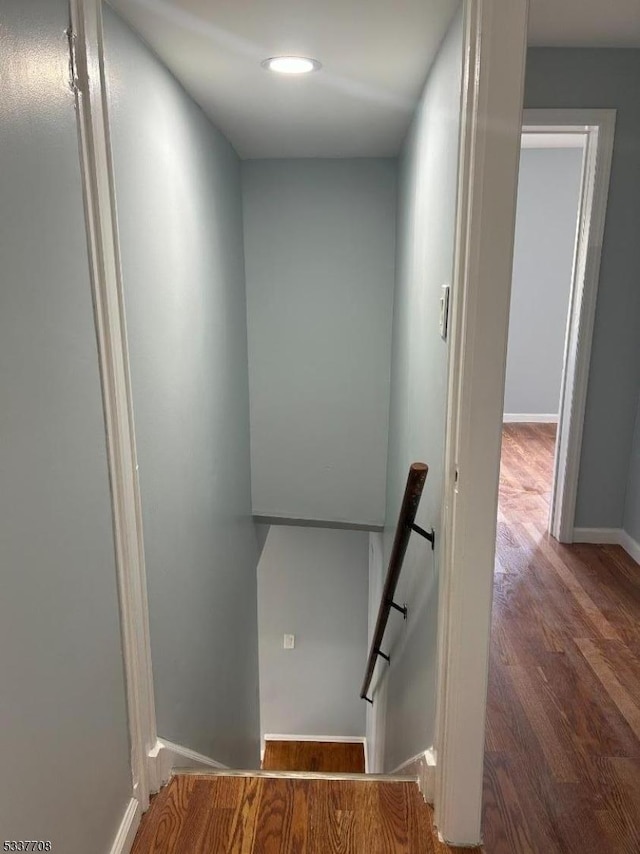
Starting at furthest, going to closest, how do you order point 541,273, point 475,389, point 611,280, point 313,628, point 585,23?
1. point 541,273
2. point 313,628
3. point 611,280
4. point 585,23
5. point 475,389

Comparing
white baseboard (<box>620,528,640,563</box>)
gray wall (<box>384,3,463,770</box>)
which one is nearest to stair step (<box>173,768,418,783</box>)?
gray wall (<box>384,3,463,770</box>)

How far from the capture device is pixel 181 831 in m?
1.74

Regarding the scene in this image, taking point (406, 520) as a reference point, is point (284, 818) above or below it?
below

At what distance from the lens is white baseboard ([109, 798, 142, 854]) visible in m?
1.60

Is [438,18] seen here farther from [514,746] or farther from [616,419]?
[616,419]

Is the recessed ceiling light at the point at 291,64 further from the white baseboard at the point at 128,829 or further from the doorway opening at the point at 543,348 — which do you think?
the white baseboard at the point at 128,829

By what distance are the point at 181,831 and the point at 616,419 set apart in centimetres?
269

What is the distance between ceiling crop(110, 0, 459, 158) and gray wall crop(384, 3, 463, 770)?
0.09 metres

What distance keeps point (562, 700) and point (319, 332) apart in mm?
2170

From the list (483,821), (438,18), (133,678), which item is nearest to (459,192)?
(438,18)

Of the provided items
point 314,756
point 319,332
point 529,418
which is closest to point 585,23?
point 319,332

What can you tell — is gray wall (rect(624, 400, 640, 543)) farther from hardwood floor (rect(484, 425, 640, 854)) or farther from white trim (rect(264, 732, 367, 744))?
white trim (rect(264, 732, 367, 744))

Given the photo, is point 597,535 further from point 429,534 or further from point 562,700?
point 429,534

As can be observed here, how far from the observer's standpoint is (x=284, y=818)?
5.91 feet
